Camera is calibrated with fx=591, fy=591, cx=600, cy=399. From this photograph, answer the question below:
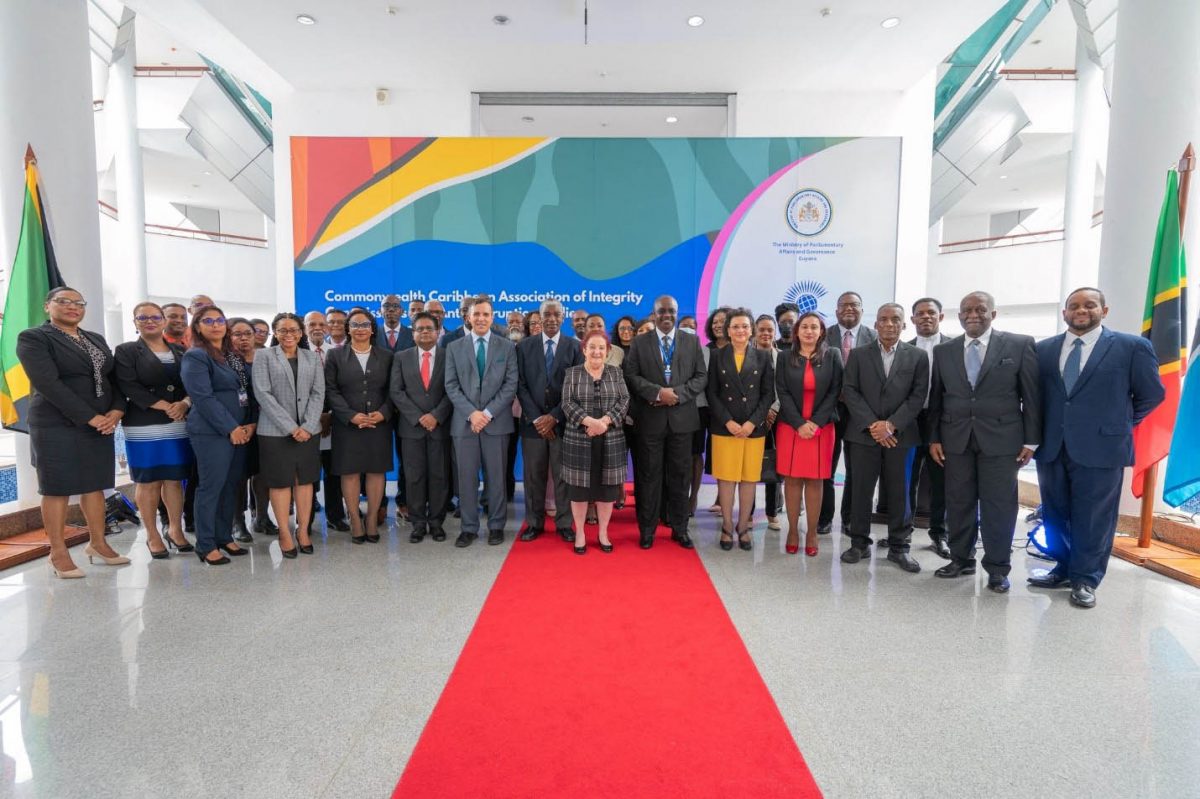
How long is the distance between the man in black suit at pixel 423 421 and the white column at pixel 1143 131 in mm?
4985

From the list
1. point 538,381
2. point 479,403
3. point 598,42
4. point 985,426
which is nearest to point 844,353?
point 985,426

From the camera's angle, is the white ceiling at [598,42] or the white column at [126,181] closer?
the white ceiling at [598,42]

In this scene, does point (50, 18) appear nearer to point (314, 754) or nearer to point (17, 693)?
point (17, 693)

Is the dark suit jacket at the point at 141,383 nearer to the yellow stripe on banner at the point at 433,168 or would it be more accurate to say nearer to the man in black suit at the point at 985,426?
the yellow stripe on banner at the point at 433,168

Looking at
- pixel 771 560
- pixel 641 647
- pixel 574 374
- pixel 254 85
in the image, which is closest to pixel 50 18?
pixel 254 85

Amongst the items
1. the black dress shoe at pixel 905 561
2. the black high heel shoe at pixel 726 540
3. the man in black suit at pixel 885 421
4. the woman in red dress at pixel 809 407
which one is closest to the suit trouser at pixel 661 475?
the black high heel shoe at pixel 726 540

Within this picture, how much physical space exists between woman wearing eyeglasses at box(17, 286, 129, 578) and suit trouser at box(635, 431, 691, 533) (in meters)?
3.41

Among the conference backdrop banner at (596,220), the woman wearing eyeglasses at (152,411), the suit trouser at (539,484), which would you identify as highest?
the conference backdrop banner at (596,220)

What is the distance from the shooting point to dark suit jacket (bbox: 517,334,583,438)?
4.36 metres

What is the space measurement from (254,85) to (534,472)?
606 centimetres

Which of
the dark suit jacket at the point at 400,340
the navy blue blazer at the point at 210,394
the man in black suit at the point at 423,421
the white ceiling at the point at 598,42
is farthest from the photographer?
the white ceiling at the point at 598,42

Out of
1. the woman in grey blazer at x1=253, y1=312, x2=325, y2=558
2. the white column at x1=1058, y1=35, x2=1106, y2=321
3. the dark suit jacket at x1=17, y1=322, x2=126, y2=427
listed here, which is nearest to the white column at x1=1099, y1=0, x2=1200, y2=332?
the woman in grey blazer at x1=253, y1=312, x2=325, y2=558

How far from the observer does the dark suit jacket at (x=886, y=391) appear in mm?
3732

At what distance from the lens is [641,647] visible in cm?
279
